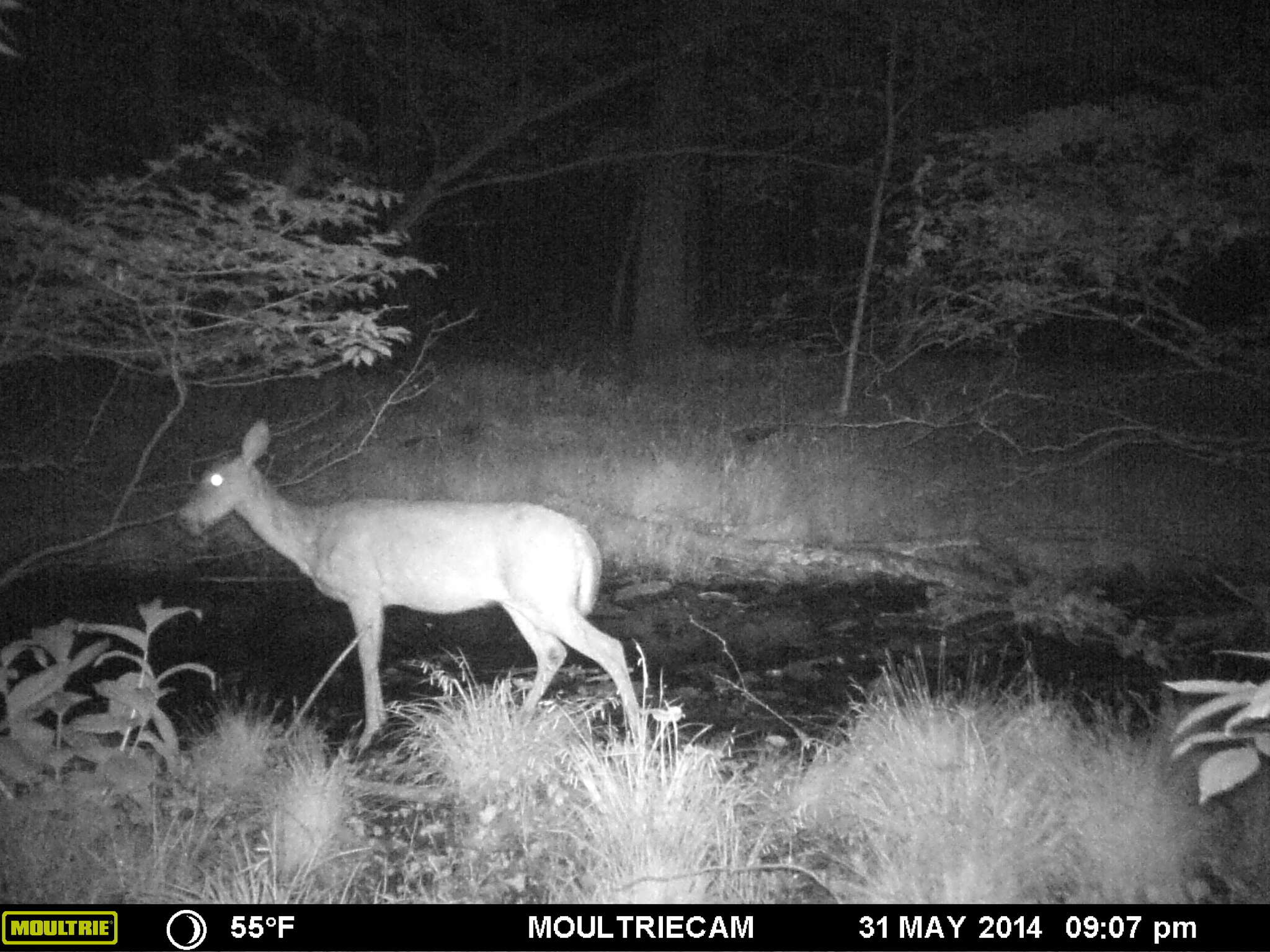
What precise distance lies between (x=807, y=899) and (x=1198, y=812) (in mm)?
1755

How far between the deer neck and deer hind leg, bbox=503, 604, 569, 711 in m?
1.55

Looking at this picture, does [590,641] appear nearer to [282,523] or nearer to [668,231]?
[282,523]

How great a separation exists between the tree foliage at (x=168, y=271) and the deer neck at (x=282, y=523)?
3.25 ft

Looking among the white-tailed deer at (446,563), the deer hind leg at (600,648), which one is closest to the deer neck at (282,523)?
the white-tailed deer at (446,563)

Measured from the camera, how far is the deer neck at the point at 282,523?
6621 mm

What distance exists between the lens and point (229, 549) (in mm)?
9531

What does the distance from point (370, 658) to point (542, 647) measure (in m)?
1.10

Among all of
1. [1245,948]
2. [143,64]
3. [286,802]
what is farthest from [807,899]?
[143,64]

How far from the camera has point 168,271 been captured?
205 inches

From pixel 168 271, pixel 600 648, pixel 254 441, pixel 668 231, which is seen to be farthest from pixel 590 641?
pixel 668 231

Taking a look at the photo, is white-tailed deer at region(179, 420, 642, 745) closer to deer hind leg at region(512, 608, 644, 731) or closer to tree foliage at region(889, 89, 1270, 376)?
deer hind leg at region(512, 608, 644, 731)

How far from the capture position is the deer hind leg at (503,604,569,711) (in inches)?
238

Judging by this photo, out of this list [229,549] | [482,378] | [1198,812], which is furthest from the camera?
[482,378]

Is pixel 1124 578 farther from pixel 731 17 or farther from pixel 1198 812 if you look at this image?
pixel 731 17
